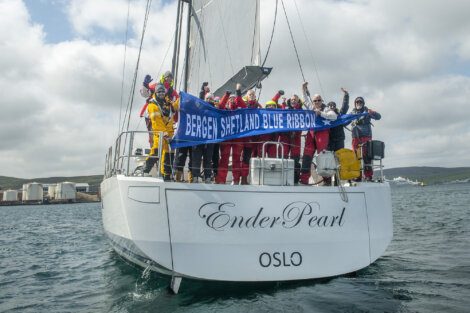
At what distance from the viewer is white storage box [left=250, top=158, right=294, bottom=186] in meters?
6.12

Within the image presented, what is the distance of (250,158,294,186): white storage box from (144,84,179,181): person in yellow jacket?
1310mm

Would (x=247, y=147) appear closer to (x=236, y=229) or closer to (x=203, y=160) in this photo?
(x=203, y=160)

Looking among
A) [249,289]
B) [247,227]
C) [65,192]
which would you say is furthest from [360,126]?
[65,192]

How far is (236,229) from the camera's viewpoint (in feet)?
18.9

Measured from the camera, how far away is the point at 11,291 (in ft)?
24.4

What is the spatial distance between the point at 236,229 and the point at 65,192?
91.3 meters

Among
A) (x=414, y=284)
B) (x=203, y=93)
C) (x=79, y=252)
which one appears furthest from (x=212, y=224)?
(x=79, y=252)

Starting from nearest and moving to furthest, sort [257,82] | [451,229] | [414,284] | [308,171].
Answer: [414,284] → [308,171] → [257,82] → [451,229]

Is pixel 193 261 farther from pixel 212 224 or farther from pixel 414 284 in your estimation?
pixel 414 284

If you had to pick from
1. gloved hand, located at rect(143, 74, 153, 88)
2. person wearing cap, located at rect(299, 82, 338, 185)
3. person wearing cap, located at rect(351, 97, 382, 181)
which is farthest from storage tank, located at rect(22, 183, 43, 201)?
person wearing cap, located at rect(299, 82, 338, 185)

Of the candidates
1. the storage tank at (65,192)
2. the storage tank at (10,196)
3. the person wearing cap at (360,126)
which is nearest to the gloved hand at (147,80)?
the person wearing cap at (360,126)

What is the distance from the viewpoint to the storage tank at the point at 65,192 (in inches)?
3511

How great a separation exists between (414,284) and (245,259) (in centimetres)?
277

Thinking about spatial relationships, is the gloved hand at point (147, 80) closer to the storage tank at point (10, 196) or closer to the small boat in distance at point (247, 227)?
the small boat in distance at point (247, 227)
